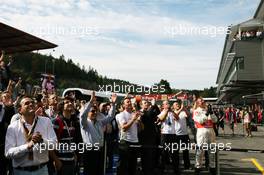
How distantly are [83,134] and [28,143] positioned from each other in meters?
3.15

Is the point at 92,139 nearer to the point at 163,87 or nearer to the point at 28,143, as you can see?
the point at 28,143

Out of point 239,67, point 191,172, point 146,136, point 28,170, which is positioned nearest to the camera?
point 28,170

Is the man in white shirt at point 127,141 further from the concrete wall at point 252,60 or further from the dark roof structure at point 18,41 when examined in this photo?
the concrete wall at point 252,60

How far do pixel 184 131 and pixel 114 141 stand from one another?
213 centimetres

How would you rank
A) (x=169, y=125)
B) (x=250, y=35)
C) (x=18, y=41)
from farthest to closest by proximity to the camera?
(x=250, y=35) → (x=18, y=41) → (x=169, y=125)

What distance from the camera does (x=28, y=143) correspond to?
4.58m

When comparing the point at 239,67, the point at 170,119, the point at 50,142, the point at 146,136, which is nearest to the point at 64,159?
the point at 50,142

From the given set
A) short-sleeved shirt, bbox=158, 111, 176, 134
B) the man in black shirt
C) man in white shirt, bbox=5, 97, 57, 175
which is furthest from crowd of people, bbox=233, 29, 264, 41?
man in white shirt, bbox=5, 97, 57, 175

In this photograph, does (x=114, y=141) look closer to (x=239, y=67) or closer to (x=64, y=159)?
(x=64, y=159)

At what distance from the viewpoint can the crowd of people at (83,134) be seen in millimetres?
4742

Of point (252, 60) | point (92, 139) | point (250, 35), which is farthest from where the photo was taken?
point (252, 60)

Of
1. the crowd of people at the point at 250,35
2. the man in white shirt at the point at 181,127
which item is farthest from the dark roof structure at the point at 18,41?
the crowd of people at the point at 250,35

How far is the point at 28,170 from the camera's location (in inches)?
185

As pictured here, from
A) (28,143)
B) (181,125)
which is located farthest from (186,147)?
(28,143)
